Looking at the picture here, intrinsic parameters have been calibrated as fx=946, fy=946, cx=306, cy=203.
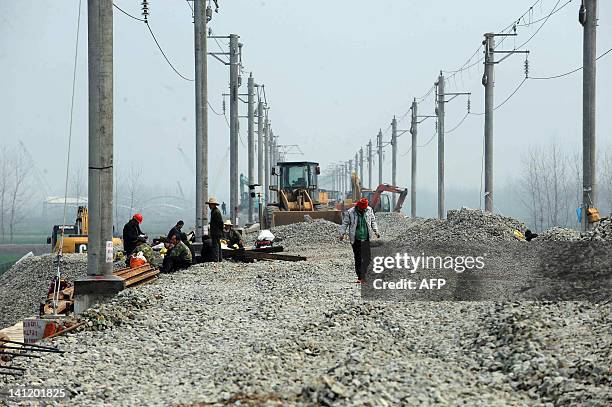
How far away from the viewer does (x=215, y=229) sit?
2391 centimetres

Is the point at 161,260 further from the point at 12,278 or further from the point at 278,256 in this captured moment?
the point at 12,278

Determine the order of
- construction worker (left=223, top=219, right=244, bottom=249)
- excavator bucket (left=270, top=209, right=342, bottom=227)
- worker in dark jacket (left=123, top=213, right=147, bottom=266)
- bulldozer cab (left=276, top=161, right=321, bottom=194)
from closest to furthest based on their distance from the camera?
worker in dark jacket (left=123, top=213, right=147, bottom=266) < construction worker (left=223, top=219, right=244, bottom=249) < excavator bucket (left=270, top=209, right=342, bottom=227) < bulldozer cab (left=276, top=161, right=321, bottom=194)

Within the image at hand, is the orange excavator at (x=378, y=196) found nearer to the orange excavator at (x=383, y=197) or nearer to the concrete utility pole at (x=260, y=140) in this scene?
the orange excavator at (x=383, y=197)

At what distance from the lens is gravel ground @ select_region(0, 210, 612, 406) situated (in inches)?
311

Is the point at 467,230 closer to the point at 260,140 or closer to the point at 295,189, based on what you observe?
the point at 295,189

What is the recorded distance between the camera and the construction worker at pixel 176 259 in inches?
875

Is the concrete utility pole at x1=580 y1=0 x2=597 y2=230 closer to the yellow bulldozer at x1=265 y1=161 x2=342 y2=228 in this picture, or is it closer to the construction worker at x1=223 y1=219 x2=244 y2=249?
the construction worker at x1=223 y1=219 x2=244 y2=249

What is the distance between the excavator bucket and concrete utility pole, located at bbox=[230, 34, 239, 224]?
1929 mm

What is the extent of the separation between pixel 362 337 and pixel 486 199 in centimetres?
2935

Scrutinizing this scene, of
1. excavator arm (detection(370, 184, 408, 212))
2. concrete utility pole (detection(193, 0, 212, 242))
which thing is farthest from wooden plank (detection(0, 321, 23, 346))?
excavator arm (detection(370, 184, 408, 212))

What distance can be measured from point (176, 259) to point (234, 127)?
2252cm

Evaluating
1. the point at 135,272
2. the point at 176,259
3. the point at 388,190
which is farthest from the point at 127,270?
the point at 388,190

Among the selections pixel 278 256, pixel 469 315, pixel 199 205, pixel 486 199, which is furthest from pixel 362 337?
pixel 486 199

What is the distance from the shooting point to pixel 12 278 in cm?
3189
